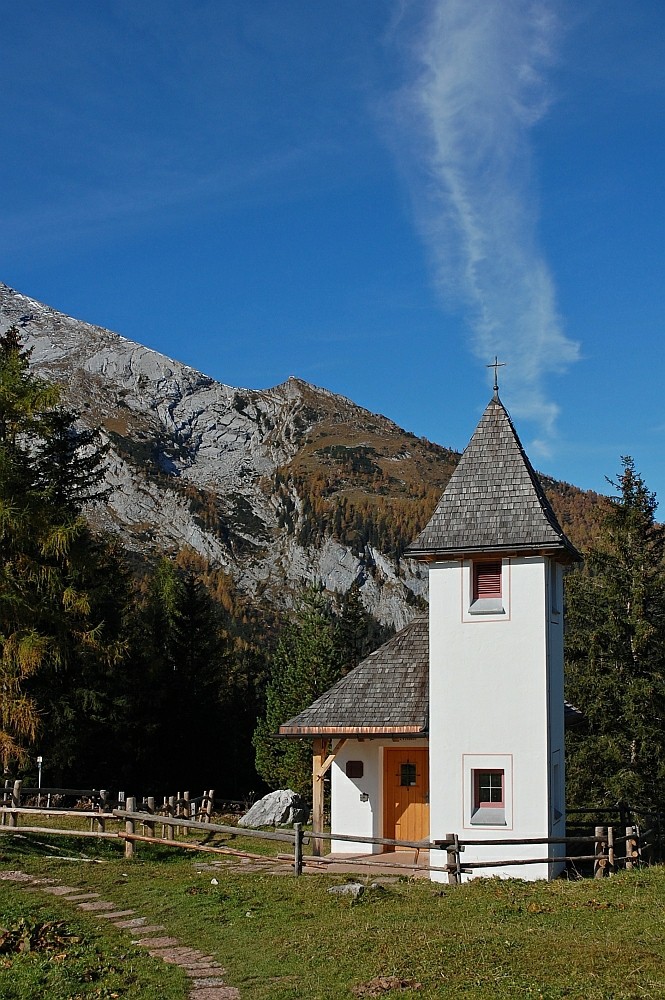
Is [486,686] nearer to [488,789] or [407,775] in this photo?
[488,789]

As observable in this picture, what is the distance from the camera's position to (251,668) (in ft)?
206

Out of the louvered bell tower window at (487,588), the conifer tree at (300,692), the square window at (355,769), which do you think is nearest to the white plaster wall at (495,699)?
the louvered bell tower window at (487,588)

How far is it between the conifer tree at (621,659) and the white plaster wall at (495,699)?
14390mm

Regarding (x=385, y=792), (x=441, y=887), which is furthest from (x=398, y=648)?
(x=441, y=887)

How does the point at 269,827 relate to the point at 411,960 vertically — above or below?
below

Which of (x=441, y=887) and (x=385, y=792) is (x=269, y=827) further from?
(x=441, y=887)

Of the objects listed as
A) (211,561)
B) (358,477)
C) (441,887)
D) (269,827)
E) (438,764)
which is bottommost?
(269,827)

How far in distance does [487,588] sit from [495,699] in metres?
2.29

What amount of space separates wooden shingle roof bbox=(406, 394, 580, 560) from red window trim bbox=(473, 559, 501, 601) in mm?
593

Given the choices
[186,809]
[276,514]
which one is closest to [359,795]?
[186,809]

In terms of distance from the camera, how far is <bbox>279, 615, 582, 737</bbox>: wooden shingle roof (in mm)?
21047

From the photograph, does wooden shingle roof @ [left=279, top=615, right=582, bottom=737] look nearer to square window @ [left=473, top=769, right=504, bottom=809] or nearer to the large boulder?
square window @ [left=473, top=769, right=504, bottom=809]

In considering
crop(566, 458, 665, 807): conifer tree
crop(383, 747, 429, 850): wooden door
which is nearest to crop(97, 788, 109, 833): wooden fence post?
crop(383, 747, 429, 850): wooden door

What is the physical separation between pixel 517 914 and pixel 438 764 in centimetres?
615
